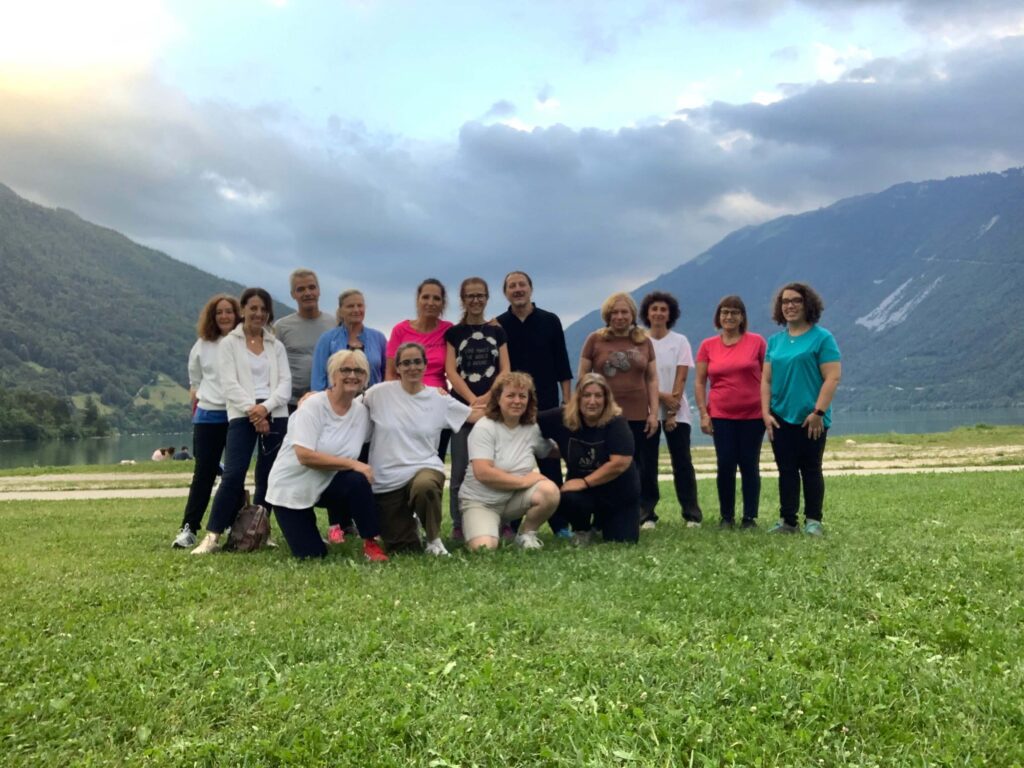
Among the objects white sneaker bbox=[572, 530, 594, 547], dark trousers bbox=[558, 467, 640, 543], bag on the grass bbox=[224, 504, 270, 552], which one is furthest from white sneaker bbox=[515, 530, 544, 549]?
bag on the grass bbox=[224, 504, 270, 552]

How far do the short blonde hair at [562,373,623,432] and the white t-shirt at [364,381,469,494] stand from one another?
4.42ft

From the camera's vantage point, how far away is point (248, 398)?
7324 mm

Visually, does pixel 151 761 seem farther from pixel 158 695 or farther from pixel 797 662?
pixel 797 662

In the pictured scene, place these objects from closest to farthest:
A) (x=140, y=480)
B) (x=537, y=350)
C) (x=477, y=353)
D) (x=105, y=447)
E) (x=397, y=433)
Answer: (x=397, y=433), (x=477, y=353), (x=537, y=350), (x=140, y=480), (x=105, y=447)

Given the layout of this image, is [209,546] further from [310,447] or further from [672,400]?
[672,400]

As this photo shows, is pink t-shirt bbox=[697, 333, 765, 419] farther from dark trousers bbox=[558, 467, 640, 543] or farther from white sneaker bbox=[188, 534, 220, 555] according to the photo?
white sneaker bbox=[188, 534, 220, 555]

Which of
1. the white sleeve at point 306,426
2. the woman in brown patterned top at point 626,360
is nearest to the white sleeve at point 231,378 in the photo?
the white sleeve at point 306,426

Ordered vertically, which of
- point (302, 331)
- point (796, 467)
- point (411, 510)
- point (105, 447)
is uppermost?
point (302, 331)

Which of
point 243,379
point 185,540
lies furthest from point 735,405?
point 185,540

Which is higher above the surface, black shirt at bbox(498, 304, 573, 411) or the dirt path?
black shirt at bbox(498, 304, 573, 411)

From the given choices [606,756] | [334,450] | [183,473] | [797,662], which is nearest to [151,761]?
[606,756]

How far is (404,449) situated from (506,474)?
0.96 metres

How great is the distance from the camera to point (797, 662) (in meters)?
3.76

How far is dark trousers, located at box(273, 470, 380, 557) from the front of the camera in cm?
660
